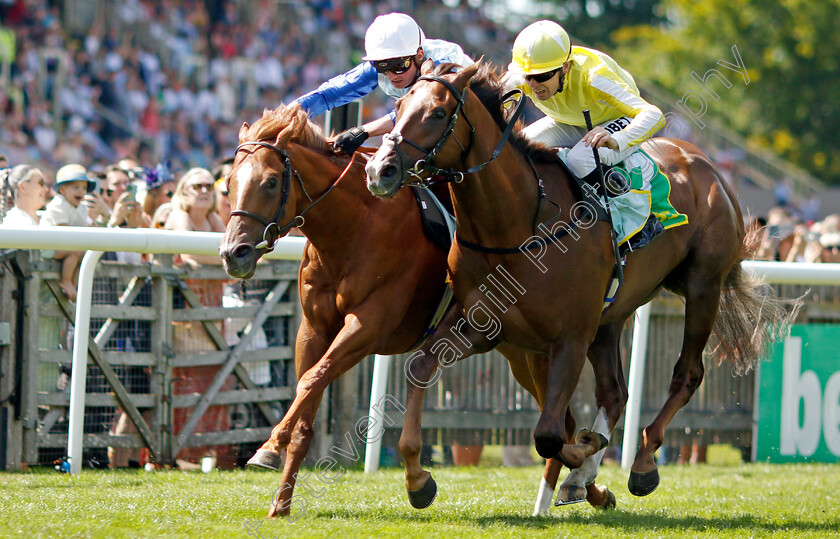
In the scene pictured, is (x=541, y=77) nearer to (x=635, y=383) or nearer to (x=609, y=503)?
(x=609, y=503)

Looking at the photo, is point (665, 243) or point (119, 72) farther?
point (119, 72)

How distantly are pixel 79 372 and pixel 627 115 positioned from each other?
3.24 m

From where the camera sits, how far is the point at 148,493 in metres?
5.26

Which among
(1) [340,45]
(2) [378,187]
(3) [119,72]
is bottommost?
(2) [378,187]

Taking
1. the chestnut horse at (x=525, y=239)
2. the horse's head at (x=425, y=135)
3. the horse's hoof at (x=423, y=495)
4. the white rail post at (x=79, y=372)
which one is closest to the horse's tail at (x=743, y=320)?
the chestnut horse at (x=525, y=239)

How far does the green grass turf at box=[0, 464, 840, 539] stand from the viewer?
425 centimetres

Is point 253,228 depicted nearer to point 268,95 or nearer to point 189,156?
point 189,156

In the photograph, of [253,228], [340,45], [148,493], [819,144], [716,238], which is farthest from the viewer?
[819,144]

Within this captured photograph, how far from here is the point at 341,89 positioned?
17.5 ft

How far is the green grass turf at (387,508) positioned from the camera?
425 cm

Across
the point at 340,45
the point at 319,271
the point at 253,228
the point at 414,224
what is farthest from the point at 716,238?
the point at 340,45

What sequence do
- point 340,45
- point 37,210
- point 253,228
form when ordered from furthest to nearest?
point 340,45 < point 37,210 < point 253,228

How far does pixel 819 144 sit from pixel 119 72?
19.9 m

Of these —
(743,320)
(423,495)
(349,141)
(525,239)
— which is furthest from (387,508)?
(743,320)
